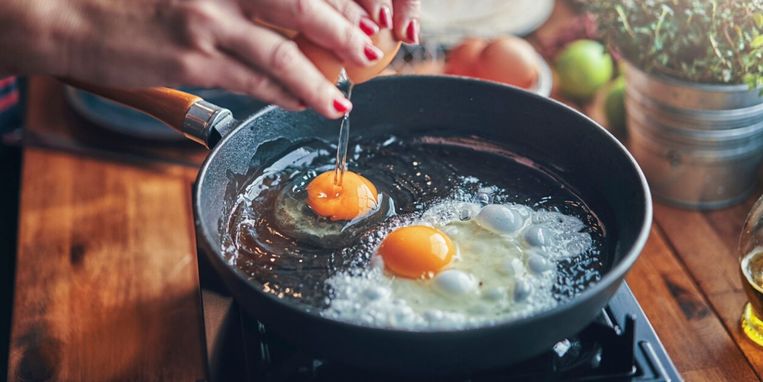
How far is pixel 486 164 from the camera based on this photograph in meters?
1.48

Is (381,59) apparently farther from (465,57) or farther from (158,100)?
(465,57)

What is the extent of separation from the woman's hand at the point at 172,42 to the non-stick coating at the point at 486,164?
23 cm

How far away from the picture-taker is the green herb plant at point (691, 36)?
5.20ft

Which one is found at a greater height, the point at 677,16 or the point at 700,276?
the point at 677,16

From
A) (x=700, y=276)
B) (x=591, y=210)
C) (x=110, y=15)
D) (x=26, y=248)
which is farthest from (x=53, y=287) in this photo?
(x=700, y=276)

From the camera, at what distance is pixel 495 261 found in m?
1.24

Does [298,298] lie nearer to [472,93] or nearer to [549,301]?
[549,301]

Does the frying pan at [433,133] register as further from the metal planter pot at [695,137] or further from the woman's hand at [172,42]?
the metal planter pot at [695,137]

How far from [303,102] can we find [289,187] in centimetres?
44

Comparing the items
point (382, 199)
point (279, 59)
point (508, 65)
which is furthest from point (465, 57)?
point (279, 59)

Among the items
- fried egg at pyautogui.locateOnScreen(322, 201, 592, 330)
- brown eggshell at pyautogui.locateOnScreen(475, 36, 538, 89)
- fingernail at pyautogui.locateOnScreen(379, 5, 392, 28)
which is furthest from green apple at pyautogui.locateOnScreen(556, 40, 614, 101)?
fingernail at pyautogui.locateOnScreen(379, 5, 392, 28)

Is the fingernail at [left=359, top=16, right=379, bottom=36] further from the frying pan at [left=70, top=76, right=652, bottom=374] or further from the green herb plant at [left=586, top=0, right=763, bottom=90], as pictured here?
the green herb plant at [left=586, top=0, right=763, bottom=90]

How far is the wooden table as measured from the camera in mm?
1423

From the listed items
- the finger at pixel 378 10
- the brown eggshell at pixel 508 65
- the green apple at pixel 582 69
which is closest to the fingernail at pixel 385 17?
the finger at pixel 378 10
